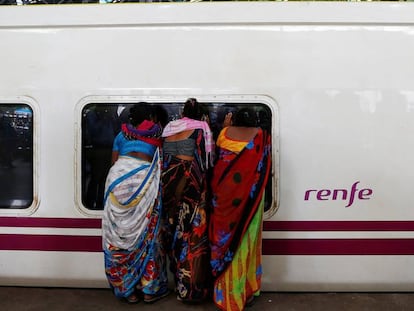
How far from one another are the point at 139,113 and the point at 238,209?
93 centimetres

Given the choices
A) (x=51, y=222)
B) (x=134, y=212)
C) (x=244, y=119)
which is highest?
(x=244, y=119)

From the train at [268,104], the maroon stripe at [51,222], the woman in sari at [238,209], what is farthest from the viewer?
the maroon stripe at [51,222]

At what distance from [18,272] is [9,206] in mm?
496

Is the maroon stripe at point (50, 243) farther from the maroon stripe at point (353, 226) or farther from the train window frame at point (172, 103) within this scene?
the maroon stripe at point (353, 226)

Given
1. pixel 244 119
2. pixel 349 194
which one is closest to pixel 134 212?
pixel 244 119

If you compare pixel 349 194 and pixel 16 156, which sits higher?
pixel 16 156

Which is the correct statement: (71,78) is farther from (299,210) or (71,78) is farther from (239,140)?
(299,210)

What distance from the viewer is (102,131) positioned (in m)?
3.09

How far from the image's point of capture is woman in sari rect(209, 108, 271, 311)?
105 inches

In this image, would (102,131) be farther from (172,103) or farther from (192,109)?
(192,109)

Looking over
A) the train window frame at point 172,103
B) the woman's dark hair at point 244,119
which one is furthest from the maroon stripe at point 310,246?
the woman's dark hair at point 244,119

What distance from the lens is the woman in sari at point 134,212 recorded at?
2768mm

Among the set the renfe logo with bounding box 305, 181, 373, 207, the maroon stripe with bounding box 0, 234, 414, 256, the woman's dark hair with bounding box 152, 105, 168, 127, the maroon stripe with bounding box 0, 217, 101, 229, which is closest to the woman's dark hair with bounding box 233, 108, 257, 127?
the woman's dark hair with bounding box 152, 105, 168, 127

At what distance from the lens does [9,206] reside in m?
3.14
